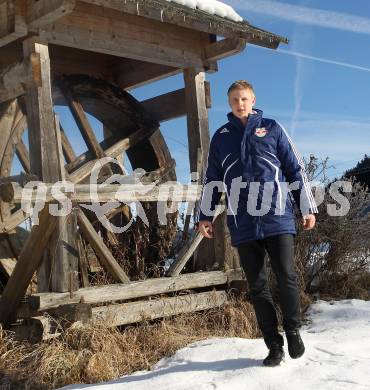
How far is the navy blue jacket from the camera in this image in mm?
3619

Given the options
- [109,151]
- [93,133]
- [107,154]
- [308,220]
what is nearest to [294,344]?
[308,220]

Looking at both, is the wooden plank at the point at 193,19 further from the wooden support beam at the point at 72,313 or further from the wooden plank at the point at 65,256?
the wooden support beam at the point at 72,313

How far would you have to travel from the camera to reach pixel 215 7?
22.7 feet

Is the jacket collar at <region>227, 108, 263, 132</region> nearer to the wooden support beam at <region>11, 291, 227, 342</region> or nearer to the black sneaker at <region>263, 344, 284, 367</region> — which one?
the black sneaker at <region>263, 344, 284, 367</region>

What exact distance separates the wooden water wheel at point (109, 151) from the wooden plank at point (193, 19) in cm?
203

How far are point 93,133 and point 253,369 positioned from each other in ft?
16.7

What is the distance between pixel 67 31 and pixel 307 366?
3.95m

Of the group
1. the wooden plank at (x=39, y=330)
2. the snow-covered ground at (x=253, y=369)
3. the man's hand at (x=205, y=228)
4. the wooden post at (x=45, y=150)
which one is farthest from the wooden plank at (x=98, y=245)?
the man's hand at (x=205, y=228)

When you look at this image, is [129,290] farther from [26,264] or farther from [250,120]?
[250,120]

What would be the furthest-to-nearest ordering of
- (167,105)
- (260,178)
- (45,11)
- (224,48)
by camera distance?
(167,105), (224,48), (45,11), (260,178)

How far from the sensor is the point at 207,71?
7.28 m

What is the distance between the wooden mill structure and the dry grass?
0.63ft

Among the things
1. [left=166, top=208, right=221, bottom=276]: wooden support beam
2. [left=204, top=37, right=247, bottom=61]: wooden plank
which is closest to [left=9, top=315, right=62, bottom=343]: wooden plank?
[left=166, top=208, right=221, bottom=276]: wooden support beam

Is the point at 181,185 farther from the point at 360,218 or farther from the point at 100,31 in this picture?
the point at 360,218
